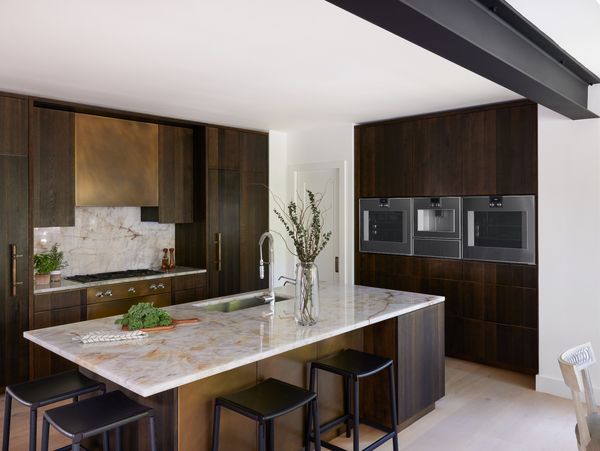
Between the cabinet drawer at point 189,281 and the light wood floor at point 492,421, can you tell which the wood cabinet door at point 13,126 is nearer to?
the cabinet drawer at point 189,281

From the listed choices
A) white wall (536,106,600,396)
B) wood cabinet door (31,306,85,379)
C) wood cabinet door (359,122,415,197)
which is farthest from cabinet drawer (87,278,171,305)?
white wall (536,106,600,396)

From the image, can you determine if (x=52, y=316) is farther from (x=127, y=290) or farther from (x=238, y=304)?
(x=238, y=304)

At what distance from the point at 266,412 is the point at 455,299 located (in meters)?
3.08

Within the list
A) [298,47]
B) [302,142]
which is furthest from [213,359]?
[302,142]

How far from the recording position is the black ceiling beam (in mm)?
1752

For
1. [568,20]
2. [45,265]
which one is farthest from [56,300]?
[568,20]

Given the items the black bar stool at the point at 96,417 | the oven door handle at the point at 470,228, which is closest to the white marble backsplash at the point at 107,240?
the black bar stool at the point at 96,417

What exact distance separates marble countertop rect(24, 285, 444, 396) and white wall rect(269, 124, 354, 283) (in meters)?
2.17

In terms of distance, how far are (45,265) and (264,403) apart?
119 inches

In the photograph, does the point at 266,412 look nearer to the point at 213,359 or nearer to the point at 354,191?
the point at 213,359

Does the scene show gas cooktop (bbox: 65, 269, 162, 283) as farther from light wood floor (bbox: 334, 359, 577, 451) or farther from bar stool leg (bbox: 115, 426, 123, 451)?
light wood floor (bbox: 334, 359, 577, 451)

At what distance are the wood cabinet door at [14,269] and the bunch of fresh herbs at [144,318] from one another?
1.82 metres

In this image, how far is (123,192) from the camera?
15.7 ft

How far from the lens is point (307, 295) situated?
2.79m
